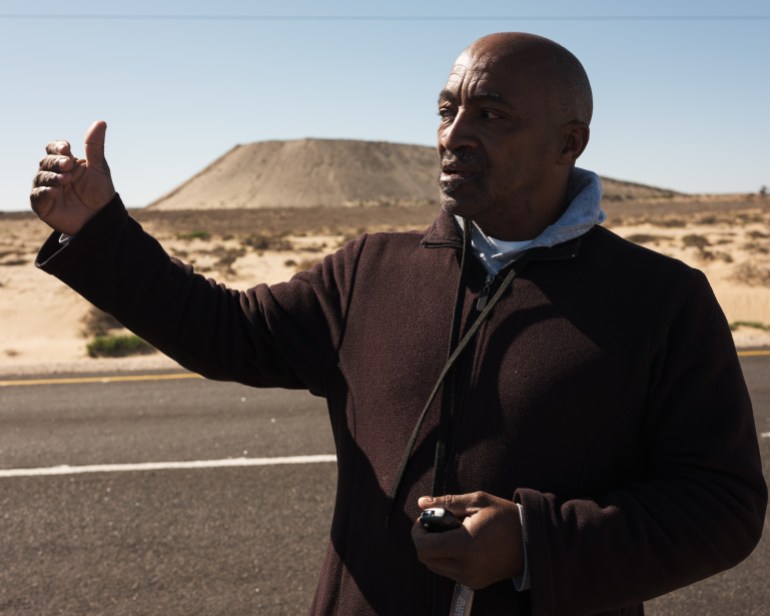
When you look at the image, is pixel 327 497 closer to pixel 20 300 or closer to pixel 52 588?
pixel 52 588

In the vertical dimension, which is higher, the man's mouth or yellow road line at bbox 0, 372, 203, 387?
the man's mouth

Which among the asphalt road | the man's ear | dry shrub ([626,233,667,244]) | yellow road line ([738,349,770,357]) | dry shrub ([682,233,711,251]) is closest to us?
the man's ear

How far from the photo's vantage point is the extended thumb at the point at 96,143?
194 centimetres

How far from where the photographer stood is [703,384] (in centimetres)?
166

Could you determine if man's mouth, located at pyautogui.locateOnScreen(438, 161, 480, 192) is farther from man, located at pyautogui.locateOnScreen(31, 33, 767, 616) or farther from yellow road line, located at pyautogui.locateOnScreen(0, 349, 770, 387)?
yellow road line, located at pyautogui.locateOnScreen(0, 349, 770, 387)

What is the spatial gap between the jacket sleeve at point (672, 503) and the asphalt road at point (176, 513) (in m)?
2.77

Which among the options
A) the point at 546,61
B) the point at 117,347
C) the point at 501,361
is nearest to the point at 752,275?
the point at 117,347

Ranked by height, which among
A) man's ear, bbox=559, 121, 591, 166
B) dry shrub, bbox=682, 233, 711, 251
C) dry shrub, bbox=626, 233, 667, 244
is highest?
man's ear, bbox=559, 121, 591, 166

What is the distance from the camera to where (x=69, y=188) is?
1.91 meters

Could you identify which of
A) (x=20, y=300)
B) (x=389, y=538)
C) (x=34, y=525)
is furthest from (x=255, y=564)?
(x=20, y=300)

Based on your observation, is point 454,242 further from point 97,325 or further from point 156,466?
point 97,325

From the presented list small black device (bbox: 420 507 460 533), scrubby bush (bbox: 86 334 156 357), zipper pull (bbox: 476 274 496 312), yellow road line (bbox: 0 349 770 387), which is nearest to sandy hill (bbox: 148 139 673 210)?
scrubby bush (bbox: 86 334 156 357)

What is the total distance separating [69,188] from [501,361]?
975mm

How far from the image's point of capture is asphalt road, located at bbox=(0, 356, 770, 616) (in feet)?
14.0
